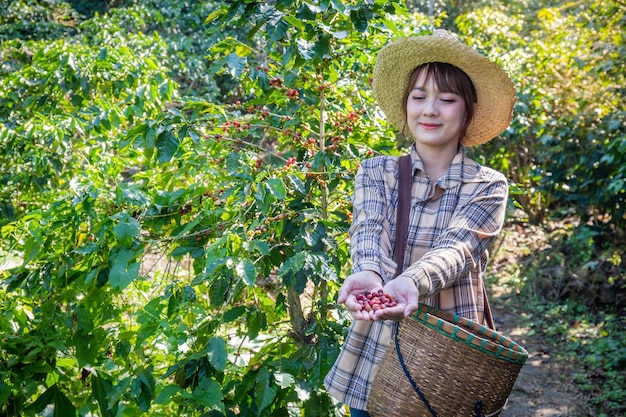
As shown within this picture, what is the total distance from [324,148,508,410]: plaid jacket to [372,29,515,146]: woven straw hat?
0.13 meters

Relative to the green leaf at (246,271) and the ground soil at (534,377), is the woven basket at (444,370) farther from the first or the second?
the ground soil at (534,377)

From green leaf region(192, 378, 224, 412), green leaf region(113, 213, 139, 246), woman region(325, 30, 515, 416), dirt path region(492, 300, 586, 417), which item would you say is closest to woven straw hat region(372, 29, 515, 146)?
woman region(325, 30, 515, 416)

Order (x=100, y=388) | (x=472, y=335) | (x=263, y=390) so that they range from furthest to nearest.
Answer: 1. (x=100, y=388)
2. (x=263, y=390)
3. (x=472, y=335)

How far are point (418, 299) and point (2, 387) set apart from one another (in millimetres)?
1612

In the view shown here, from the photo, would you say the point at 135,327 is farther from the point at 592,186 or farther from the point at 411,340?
the point at 592,186

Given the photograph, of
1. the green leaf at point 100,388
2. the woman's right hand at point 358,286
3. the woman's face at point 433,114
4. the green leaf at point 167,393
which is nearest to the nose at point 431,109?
the woman's face at point 433,114

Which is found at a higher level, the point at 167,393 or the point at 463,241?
the point at 463,241

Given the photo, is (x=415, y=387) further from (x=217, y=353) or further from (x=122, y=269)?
(x=122, y=269)

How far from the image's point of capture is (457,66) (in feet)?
5.80

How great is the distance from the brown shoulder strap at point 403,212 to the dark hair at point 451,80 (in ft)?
0.62

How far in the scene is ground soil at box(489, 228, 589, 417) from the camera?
4.01 meters

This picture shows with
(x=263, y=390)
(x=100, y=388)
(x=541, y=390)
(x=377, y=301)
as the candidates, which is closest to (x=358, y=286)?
(x=377, y=301)

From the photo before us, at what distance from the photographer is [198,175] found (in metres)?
2.42

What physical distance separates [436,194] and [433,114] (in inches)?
7.3
